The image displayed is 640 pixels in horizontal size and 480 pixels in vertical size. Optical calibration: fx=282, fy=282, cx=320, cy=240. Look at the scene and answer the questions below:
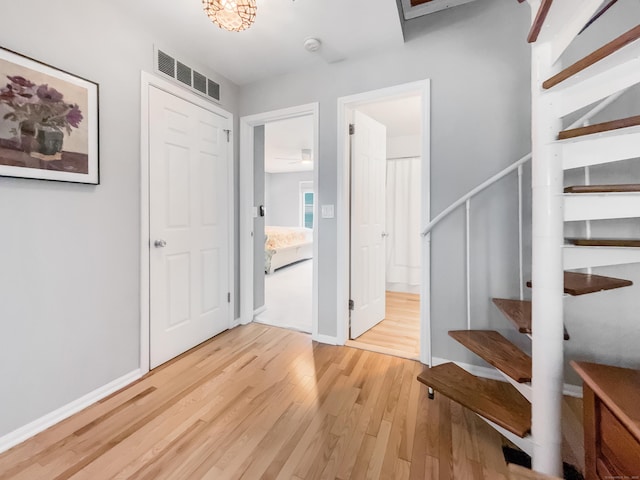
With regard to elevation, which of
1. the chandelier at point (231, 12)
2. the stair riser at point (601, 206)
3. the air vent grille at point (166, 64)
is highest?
the air vent grille at point (166, 64)

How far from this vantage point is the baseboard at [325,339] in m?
2.45

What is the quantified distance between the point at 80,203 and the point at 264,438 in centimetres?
165

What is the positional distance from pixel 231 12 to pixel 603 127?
1743 millimetres

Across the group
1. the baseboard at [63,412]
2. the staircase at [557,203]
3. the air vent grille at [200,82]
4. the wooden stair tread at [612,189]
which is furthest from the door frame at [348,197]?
the baseboard at [63,412]

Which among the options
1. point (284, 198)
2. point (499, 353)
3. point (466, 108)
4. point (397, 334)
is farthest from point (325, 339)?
point (284, 198)

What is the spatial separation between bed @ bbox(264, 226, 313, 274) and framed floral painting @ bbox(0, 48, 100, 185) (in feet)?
10.0

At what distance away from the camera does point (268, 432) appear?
4.76 ft

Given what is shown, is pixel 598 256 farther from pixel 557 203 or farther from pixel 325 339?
pixel 325 339

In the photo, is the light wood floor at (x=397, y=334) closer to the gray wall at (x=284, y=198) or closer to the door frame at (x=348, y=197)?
the door frame at (x=348, y=197)

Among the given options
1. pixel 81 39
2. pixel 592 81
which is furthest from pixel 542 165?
pixel 81 39

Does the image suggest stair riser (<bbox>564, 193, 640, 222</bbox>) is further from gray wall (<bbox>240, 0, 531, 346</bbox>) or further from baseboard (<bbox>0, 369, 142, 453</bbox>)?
baseboard (<bbox>0, 369, 142, 453</bbox>)

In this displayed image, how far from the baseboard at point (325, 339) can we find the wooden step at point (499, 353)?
3.39 feet

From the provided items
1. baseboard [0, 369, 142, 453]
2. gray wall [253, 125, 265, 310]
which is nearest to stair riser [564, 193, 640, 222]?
gray wall [253, 125, 265, 310]

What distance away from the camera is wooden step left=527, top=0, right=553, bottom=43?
39.5 inches
